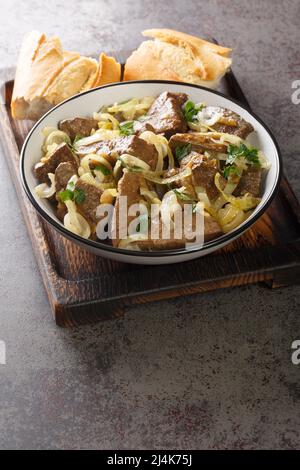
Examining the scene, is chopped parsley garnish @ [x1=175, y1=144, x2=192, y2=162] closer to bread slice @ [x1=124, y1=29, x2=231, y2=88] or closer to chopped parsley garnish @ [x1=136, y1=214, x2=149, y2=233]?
chopped parsley garnish @ [x1=136, y1=214, x2=149, y2=233]

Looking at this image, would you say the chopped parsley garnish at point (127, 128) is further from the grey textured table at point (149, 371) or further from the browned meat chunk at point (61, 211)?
the grey textured table at point (149, 371)

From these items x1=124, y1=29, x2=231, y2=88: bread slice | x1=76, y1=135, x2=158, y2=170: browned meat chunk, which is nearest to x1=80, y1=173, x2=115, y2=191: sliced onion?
x1=76, y1=135, x2=158, y2=170: browned meat chunk

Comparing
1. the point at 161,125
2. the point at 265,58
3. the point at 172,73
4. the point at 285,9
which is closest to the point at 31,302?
the point at 161,125

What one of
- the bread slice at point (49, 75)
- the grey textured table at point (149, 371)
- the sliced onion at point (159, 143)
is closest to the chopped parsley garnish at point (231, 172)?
the sliced onion at point (159, 143)

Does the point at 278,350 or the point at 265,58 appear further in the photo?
the point at 265,58

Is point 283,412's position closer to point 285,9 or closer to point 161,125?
point 161,125
